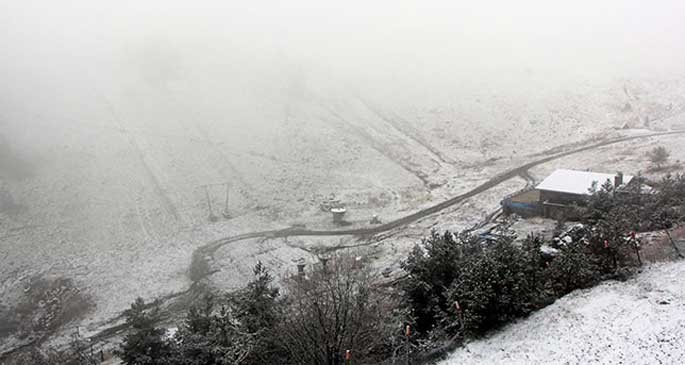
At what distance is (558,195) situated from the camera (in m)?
31.6

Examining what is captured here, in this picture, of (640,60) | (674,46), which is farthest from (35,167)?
(674,46)

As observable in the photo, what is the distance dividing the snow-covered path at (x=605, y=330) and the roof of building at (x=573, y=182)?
14.4 m

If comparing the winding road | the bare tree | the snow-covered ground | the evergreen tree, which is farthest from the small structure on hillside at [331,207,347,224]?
the bare tree

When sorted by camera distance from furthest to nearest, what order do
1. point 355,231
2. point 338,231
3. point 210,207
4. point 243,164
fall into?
1. point 243,164
2. point 210,207
3. point 338,231
4. point 355,231

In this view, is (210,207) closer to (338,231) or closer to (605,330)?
(338,231)

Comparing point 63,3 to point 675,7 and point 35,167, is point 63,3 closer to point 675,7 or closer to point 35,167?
point 35,167

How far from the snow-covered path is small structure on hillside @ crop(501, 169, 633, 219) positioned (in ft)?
44.8

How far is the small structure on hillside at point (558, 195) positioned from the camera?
30594 millimetres

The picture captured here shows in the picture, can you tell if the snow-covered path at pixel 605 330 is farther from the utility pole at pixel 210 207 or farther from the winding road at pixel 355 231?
the utility pole at pixel 210 207

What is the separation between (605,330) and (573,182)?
64.8 ft

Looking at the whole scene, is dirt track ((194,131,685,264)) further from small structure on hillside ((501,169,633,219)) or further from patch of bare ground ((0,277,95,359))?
patch of bare ground ((0,277,95,359))

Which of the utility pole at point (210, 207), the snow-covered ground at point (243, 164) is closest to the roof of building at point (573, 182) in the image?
the snow-covered ground at point (243, 164)

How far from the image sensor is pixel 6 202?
37344mm

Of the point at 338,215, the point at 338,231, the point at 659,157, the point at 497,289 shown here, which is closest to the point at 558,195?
the point at 659,157
